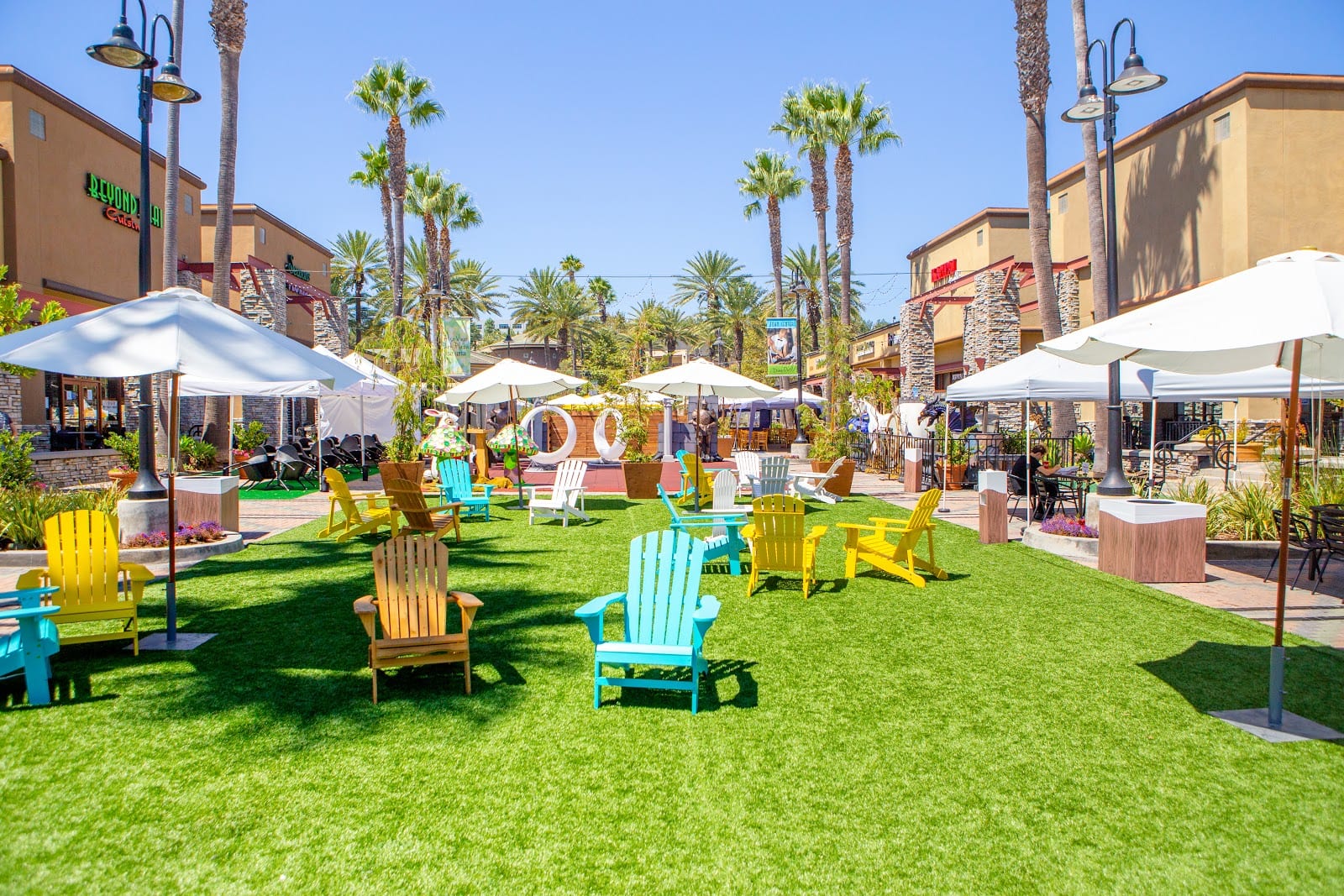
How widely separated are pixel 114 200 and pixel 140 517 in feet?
66.8

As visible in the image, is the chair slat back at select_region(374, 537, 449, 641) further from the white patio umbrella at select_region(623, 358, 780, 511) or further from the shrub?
the shrub

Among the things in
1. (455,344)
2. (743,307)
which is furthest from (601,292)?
(455,344)

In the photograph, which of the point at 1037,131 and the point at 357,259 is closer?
the point at 1037,131

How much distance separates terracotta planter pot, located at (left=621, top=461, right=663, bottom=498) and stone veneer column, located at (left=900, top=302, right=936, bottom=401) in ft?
52.2

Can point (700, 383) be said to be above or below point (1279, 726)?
above

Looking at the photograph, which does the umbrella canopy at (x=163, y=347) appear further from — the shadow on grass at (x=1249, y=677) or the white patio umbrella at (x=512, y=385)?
the white patio umbrella at (x=512, y=385)

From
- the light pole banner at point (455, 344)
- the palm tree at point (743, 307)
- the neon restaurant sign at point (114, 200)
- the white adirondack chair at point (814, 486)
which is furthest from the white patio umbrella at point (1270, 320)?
the palm tree at point (743, 307)

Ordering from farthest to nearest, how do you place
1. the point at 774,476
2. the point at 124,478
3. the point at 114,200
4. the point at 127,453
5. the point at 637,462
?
the point at 114,200 < the point at 127,453 < the point at 637,462 < the point at 124,478 < the point at 774,476

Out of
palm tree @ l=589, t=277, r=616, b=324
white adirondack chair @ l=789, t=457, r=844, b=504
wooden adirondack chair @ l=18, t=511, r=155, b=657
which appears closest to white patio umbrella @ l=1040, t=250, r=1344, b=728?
wooden adirondack chair @ l=18, t=511, r=155, b=657

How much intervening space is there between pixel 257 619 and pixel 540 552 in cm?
361

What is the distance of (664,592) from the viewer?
205 inches

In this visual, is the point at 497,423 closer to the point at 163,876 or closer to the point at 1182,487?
the point at 1182,487

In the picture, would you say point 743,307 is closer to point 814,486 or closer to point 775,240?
point 775,240

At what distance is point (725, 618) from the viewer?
680cm
